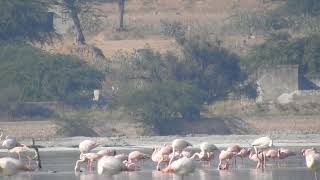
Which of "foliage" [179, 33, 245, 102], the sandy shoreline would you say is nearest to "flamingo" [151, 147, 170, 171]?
the sandy shoreline

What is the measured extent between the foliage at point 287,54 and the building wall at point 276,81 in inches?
31.9

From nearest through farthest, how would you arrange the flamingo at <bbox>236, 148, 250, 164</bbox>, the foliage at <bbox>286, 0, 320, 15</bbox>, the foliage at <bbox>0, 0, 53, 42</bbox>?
the flamingo at <bbox>236, 148, 250, 164</bbox>
the foliage at <bbox>0, 0, 53, 42</bbox>
the foliage at <bbox>286, 0, 320, 15</bbox>

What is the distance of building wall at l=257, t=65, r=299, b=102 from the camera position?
2968 inches

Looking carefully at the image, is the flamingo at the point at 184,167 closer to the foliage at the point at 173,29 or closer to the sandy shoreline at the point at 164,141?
the sandy shoreline at the point at 164,141

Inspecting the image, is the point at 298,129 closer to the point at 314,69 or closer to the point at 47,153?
the point at 314,69

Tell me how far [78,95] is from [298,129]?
9880 mm

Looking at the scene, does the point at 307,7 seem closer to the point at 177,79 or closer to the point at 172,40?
the point at 172,40

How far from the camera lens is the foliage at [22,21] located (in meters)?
82.8

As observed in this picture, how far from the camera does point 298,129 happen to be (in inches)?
2758

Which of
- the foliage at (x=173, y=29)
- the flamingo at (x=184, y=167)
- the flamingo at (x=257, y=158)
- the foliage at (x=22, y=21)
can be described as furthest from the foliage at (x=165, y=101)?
the flamingo at (x=184, y=167)

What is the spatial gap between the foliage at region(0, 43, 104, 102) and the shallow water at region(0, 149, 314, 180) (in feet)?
84.0

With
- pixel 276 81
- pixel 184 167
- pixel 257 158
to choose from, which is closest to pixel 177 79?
pixel 276 81

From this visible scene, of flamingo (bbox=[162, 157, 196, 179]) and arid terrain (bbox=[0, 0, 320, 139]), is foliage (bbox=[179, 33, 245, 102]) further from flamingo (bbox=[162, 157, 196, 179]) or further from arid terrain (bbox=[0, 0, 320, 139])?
flamingo (bbox=[162, 157, 196, 179])

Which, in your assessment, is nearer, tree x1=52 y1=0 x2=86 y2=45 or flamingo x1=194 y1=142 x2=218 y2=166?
flamingo x1=194 y1=142 x2=218 y2=166
